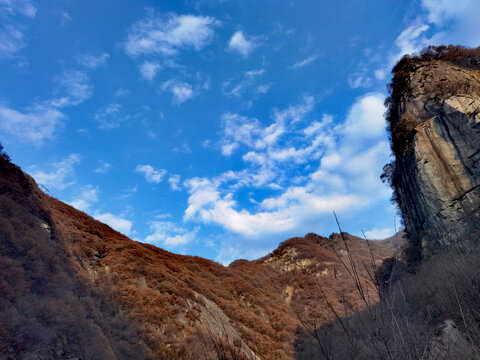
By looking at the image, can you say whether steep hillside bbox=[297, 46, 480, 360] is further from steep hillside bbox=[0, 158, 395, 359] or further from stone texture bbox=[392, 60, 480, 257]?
steep hillside bbox=[0, 158, 395, 359]

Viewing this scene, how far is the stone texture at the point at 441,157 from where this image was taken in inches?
840

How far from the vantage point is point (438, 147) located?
76.5 feet

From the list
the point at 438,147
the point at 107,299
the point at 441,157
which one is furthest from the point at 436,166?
the point at 107,299

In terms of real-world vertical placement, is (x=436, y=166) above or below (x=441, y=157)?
below

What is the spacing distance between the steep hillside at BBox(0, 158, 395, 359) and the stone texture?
380 inches

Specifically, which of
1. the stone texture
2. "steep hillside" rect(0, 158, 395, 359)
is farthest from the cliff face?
"steep hillside" rect(0, 158, 395, 359)

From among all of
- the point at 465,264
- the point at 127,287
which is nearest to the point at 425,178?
the point at 465,264

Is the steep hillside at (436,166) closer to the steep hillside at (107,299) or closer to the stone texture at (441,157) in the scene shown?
the stone texture at (441,157)

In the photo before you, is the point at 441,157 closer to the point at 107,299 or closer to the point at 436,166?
the point at 436,166

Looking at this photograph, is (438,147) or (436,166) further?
(438,147)

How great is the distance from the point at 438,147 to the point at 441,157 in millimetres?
899

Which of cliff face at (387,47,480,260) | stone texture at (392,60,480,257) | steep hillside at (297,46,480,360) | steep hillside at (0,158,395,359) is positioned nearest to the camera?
steep hillside at (0,158,395,359)

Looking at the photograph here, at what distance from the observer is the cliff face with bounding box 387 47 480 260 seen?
845 inches

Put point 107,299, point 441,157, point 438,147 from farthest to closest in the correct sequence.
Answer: point 438,147 < point 441,157 < point 107,299
